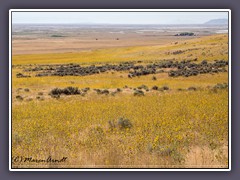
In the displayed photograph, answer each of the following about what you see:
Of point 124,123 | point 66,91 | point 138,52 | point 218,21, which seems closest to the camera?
point 218,21

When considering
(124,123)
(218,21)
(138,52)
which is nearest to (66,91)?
(138,52)

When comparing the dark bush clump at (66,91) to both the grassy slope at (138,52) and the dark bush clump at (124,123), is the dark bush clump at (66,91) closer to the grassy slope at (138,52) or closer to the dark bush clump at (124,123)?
the grassy slope at (138,52)

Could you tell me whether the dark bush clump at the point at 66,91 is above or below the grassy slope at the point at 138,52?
below

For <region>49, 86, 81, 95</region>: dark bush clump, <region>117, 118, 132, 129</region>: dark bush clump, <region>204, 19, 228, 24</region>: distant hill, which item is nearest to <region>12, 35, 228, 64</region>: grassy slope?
<region>204, 19, 228, 24</region>: distant hill

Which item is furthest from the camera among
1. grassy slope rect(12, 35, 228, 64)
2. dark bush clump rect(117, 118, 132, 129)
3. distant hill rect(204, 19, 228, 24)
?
grassy slope rect(12, 35, 228, 64)

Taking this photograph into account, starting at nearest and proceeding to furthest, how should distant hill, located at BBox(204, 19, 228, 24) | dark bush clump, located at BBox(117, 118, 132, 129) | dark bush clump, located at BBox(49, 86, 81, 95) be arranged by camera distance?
distant hill, located at BBox(204, 19, 228, 24), dark bush clump, located at BBox(117, 118, 132, 129), dark bush clump, located at BBox(49, 86, 81, 95)

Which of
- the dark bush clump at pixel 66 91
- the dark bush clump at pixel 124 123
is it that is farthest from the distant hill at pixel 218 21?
the dark bush clump at pixel 66 91

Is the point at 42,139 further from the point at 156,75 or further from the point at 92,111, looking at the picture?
the point at 156,75

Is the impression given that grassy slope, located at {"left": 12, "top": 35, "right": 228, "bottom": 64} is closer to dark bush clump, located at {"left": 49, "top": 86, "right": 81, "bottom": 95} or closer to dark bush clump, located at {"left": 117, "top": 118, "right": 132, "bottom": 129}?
dark bush clump, located at {"left": 49, "top": 86, "right": 81, "bottom": 95}

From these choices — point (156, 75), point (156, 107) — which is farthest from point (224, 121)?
point (156, 75)

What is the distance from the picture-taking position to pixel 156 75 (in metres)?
30.2

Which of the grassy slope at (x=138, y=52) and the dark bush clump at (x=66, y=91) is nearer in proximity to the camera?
the grassy slope at (x=138, y=52)

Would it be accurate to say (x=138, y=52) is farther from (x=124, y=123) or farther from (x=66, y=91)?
(x=124, y=123)

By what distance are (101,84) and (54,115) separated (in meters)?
15.1
